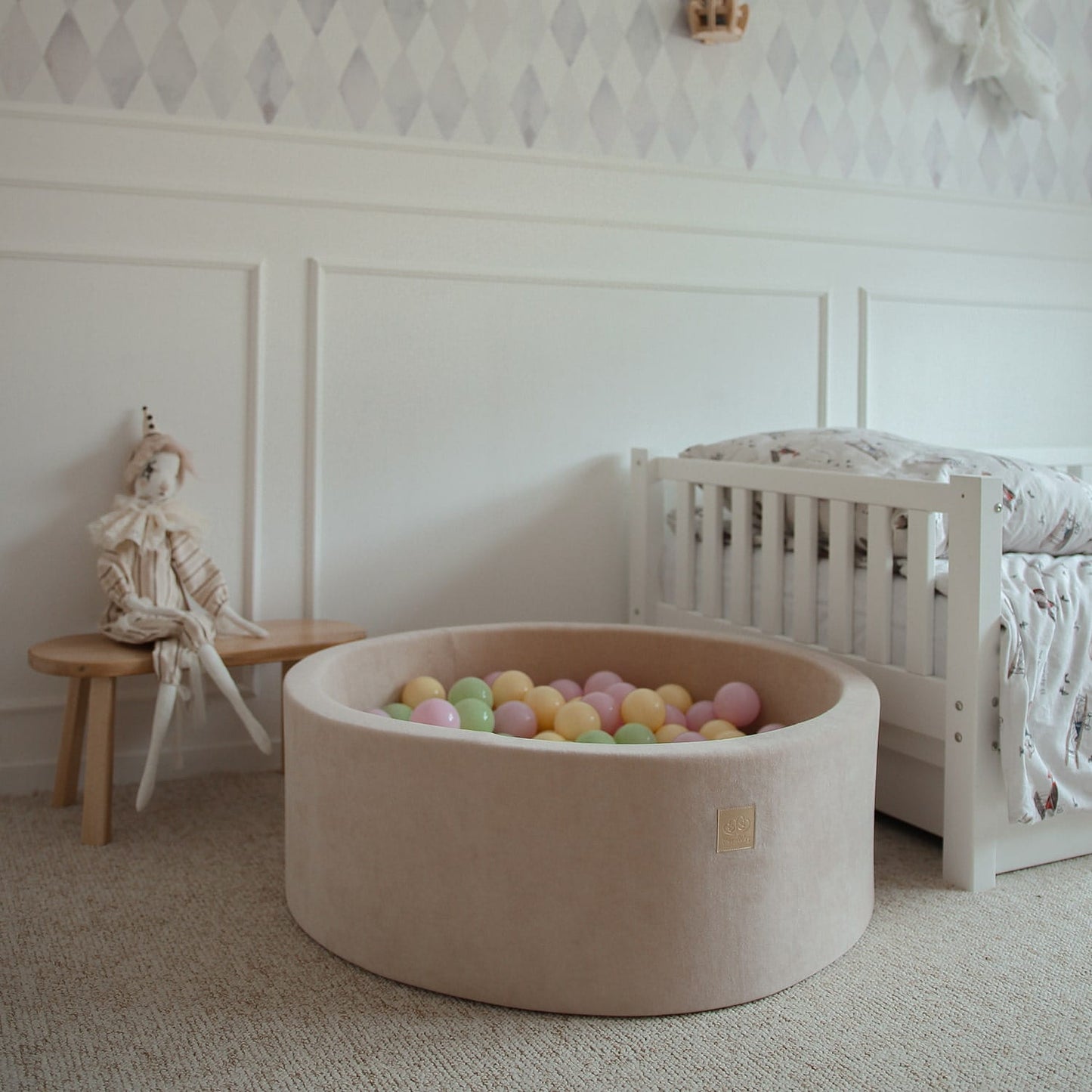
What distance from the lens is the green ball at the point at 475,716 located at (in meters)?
1.89

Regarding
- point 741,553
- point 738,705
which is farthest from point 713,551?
point 738,705

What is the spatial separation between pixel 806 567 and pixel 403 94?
1.31 m

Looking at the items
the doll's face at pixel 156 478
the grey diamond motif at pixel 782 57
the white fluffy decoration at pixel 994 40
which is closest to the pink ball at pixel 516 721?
the doll's face at pixel 156 478

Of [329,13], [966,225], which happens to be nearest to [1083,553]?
[966,225]

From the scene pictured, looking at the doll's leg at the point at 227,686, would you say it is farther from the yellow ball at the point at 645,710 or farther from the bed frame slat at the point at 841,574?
the bed frame slat at the point at 841,574

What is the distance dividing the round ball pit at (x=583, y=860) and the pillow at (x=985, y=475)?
2.01 ft

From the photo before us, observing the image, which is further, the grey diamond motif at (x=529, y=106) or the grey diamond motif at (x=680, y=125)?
the grey diamond motif at (x=680, y=125)

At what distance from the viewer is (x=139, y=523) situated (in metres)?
2.16

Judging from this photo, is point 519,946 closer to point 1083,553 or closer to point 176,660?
point 176,660

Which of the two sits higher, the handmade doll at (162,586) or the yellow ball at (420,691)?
the handmade doll at (162,586)

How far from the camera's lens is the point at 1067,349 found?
3.21m

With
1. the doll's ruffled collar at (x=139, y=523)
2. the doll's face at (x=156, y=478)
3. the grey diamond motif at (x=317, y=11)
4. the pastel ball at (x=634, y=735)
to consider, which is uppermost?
the grey diamond motif at (x=317, y=11)

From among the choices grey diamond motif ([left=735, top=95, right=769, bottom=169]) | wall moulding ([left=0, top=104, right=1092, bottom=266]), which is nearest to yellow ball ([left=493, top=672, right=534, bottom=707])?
wall moulding ([left=0, top=104, right=1092, bottom=266])

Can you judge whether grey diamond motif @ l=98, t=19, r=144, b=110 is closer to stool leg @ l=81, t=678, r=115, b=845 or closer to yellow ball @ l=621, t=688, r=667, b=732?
stool leg @ l=81, t=678, r=115, b=845
